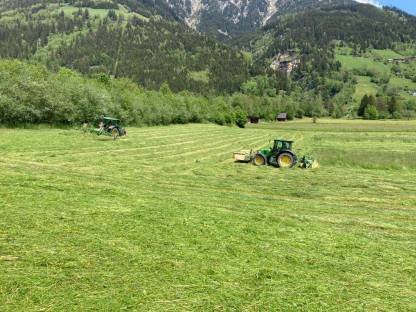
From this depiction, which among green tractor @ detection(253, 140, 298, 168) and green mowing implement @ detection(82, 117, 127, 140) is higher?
green mowing implement @ detection(82, 117, 127, 140)

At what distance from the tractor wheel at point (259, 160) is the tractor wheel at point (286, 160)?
1.02m

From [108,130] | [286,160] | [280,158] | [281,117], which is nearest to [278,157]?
[280,158]

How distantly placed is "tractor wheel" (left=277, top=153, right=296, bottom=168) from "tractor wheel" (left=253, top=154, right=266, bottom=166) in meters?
1.02

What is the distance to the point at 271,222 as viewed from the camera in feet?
37.7

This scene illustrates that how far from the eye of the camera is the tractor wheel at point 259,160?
82.5 ft

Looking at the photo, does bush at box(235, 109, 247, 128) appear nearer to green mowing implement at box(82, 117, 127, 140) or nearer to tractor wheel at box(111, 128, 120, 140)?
green mowing implement at box(82, 117, 127, 140)

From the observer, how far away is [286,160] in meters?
24.7

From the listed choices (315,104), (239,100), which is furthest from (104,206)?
→ (315,104)

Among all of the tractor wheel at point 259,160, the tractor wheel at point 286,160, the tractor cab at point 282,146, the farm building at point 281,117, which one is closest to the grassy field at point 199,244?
the tractor wheel at point 286,160

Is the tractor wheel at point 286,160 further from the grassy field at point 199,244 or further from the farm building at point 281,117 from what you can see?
the farm building at point 281,117

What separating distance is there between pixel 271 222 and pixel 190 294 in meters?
5.39

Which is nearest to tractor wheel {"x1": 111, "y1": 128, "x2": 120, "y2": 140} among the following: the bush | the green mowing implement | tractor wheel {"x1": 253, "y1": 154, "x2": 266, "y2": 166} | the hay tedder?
the green mowing implement

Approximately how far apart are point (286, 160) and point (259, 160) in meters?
1.78

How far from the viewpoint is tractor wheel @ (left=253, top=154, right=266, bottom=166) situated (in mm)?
25156
